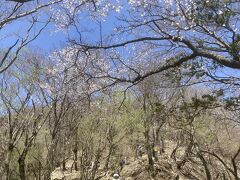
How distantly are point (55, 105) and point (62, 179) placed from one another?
7.36 m

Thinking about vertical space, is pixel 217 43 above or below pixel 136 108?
below

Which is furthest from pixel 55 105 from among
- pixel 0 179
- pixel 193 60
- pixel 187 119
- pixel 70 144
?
pixel 193 60

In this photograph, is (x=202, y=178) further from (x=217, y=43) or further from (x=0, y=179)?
(x=217, y=43)

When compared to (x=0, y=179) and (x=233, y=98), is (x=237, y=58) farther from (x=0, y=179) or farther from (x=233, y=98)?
(x=0, y=179)

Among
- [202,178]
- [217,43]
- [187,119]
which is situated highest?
[217,43]

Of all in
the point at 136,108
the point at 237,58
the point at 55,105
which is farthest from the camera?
the point at 136,108

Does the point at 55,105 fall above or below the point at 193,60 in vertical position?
above

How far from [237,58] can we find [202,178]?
2539cm

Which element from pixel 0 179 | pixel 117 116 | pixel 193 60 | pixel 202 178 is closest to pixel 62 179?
pixel 0 179

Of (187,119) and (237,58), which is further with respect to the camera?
(187,119)

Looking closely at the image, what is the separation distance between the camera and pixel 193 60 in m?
10.5

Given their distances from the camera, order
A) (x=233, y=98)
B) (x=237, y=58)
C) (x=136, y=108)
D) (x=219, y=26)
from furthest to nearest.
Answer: (x=136, y=108), (x=233, y=98), (x=219, y=26), (x=237, y=58)

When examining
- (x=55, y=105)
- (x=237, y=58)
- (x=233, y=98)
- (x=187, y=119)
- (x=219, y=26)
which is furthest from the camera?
(x=55, y=105)

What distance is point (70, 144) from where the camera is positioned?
3266cm
